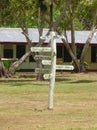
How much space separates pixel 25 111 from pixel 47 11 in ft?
53.3

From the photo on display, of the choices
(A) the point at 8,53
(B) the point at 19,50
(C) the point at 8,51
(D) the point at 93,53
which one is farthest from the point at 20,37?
(D) the point at 93,53

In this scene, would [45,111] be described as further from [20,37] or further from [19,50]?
[19,50]

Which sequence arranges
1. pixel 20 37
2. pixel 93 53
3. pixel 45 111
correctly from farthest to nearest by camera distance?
pixel 93 53, pixel 20 37, pixel 45 111

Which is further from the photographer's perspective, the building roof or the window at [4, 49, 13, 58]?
the window at [4, 49, 13, 58]

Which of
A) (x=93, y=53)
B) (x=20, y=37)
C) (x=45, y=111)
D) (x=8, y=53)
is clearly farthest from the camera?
(x=93, y=53)

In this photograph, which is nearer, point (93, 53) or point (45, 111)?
point (45, 111)

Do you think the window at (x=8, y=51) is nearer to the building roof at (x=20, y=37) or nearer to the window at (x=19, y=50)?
the window at (x=19, y=50)

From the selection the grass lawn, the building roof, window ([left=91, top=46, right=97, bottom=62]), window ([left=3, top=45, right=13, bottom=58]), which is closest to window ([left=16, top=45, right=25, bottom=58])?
window ([left=3, top=45, right=13, bottom=58])

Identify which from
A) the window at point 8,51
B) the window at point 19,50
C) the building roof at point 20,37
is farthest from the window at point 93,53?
the window at point 8,51

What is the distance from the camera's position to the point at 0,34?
142 feet

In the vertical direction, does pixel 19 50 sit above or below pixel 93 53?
above

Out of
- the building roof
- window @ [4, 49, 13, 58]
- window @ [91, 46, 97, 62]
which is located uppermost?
the building roof

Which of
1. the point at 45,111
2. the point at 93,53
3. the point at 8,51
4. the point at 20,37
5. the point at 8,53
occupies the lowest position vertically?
the point at 93,53

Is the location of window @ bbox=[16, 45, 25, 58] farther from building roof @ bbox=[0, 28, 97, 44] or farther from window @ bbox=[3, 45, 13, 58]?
building roof @ bbox=[0, 28, 97, 44]
